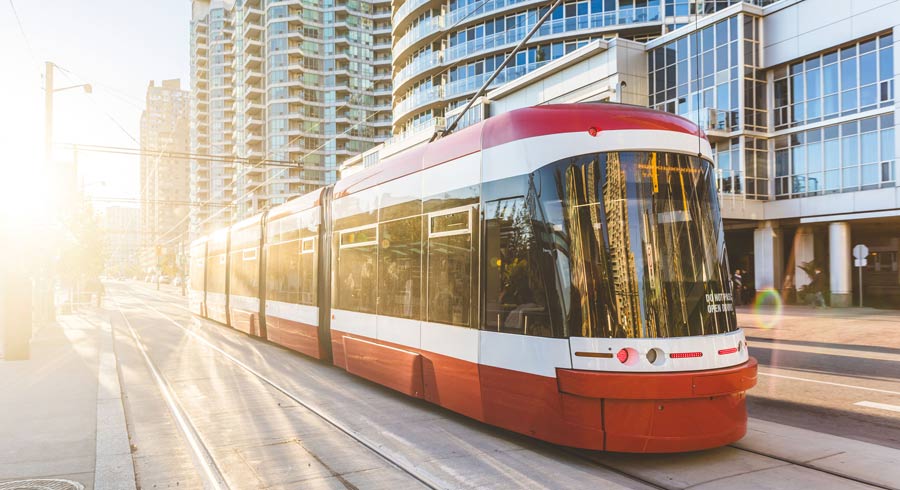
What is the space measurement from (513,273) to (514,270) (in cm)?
3

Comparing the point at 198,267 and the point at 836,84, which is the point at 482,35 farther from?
the point at 198,267

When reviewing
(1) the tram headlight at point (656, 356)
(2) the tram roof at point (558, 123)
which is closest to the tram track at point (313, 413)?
(1) the tram headlight at point (656, 356)

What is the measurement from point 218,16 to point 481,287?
136 m

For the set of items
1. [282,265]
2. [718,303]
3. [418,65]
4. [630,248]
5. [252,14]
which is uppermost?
[252,14]

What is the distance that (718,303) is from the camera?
19.8 ft

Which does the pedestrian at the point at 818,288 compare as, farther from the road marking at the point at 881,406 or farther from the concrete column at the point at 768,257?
the road marking at the point at 881,406

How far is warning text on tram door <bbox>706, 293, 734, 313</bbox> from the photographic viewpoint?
19.6 ft

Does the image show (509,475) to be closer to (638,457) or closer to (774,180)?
(638,457)

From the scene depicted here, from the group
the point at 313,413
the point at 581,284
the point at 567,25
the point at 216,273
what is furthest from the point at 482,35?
the point at 581,284

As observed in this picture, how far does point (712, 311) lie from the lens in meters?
5.97

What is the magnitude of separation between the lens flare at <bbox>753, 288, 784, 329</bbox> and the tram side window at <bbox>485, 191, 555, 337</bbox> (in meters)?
19.9

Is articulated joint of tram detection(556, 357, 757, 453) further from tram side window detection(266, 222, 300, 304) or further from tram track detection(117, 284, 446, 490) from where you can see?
tram side window detection(266, 222, 300, 304)

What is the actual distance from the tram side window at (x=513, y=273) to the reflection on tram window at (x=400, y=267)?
159cm

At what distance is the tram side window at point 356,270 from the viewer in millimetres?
9617
